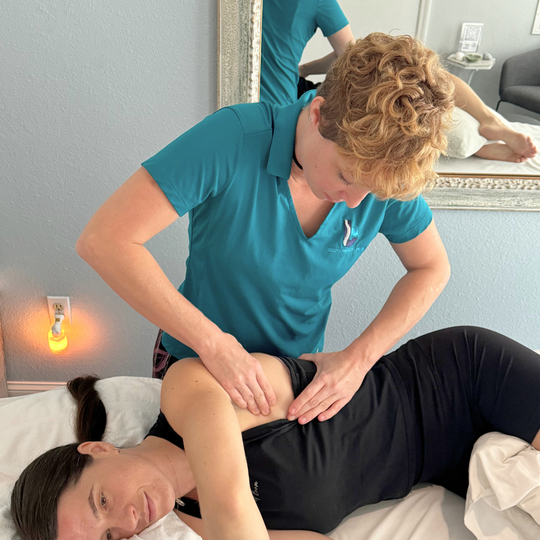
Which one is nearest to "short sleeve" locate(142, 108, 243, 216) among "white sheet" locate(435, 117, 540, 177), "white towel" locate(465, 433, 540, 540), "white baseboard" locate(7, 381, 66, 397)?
"white towel" locate(465, 433, 540, 540)

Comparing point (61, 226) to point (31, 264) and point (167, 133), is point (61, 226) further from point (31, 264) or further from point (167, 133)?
point (167, 133)

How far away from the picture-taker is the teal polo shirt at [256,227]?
3.13ft

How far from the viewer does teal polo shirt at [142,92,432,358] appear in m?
0.96

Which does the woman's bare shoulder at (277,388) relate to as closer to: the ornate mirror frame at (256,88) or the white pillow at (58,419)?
the white pillow at (58,419)

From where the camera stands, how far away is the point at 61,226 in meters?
1.76

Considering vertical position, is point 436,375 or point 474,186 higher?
point 474,186

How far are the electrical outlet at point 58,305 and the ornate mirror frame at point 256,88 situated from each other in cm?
90

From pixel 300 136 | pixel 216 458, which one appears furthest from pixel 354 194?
pixel 216 458

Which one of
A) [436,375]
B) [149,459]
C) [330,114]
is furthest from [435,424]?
[330,114]

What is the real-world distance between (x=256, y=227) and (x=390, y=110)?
376 mm

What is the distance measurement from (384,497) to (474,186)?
3.68 feet

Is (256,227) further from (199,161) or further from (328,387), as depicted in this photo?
(328,387)

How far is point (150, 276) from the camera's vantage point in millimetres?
975

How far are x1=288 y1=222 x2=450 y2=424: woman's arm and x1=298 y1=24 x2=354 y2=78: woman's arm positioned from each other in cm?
65
